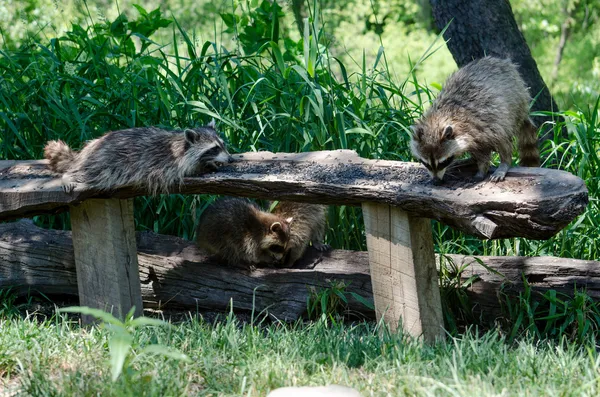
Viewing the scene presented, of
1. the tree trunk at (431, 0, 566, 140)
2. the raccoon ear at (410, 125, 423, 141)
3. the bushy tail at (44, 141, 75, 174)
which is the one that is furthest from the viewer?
the tree trunk at (431, 0, 566, 140)

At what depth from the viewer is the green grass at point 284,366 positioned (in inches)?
126

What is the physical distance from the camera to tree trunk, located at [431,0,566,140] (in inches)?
267

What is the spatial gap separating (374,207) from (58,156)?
7.51 ft

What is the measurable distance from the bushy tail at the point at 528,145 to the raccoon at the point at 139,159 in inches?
76.4

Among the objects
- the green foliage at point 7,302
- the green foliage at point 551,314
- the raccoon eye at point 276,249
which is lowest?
the green foliage at point 551,314

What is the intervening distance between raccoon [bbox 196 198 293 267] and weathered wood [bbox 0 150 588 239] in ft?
2.44

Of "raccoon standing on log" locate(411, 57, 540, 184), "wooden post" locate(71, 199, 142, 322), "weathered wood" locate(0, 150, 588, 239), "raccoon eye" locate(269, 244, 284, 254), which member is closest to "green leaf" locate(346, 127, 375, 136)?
"weathered wood" locate(0, 150, 588, 239)

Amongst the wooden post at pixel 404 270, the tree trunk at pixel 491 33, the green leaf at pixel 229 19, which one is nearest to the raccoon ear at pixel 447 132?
the wooden post at pixel 404 270

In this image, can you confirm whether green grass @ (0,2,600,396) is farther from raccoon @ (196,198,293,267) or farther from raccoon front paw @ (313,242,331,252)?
raccoon @ (196,198,293,267)

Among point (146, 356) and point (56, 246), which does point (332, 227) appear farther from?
point (146, 356)

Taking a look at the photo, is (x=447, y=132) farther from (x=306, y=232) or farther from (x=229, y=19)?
(x=229, y=19)

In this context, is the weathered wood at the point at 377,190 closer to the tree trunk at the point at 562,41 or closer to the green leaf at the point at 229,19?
the green leaf at the point at 229,19

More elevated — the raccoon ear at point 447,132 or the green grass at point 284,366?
the raccoon ear at point 447,132

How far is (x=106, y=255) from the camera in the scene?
5230mm
